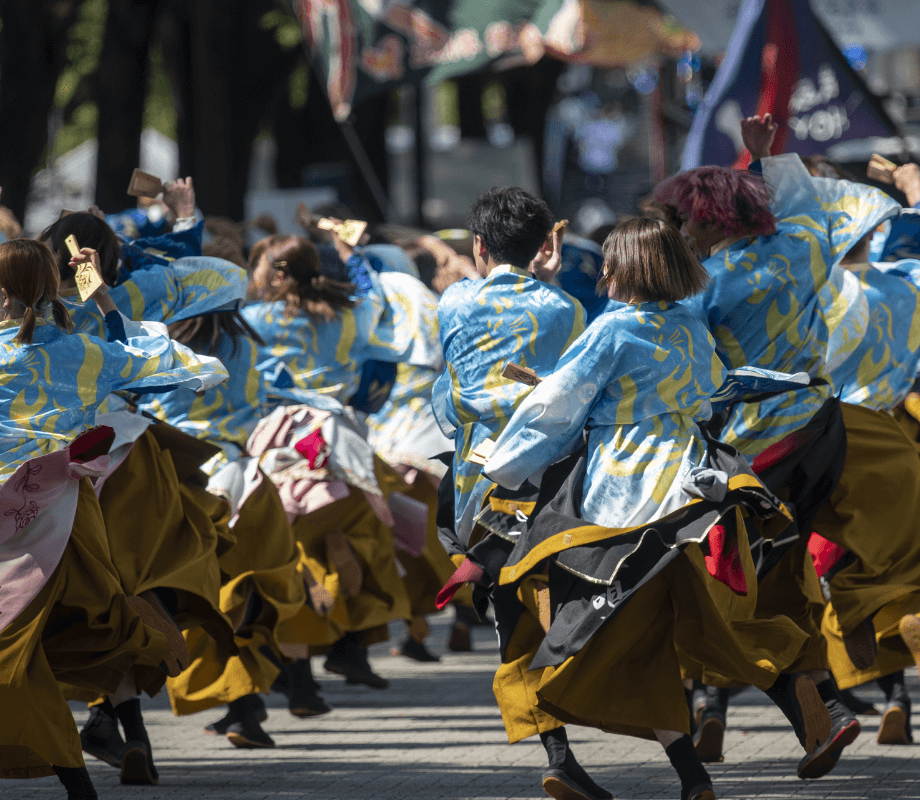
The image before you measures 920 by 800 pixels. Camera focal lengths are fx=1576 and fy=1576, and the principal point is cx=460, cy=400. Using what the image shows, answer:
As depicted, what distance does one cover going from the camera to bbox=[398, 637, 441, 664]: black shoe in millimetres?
8586

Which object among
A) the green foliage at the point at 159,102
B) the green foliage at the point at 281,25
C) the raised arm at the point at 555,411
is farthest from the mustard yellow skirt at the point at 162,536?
the green foliage at the point at 159,102

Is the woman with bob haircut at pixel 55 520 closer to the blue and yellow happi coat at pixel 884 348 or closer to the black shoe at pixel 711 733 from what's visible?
the black shoe at pixel 711 733

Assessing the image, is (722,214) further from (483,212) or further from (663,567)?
(663,567)

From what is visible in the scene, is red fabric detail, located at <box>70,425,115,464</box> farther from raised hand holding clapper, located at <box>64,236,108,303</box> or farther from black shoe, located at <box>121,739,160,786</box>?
black shoe, located at <box>121,739,160,786</box>

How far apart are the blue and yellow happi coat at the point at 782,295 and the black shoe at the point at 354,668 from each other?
2.63m

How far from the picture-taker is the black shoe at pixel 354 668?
7496mm

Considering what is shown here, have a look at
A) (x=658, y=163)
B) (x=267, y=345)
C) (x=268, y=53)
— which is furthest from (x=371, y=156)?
(x=267, y=345)

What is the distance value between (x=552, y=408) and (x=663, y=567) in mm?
570

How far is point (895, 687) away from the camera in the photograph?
602 cm

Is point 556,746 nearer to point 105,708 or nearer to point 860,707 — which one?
point 105,708

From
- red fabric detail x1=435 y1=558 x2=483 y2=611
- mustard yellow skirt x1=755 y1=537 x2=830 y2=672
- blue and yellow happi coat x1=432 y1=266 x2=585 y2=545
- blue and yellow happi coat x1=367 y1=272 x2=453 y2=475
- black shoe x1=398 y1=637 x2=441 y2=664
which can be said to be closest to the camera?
red fabric detail x1=435 y1=558 x2=483 y2=611

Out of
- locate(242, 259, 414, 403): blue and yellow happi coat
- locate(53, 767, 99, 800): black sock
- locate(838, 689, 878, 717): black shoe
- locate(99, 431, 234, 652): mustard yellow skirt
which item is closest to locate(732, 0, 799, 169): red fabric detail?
locate(242, 259, 414, 403): blue and yellow happi coat

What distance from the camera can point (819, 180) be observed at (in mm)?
5836

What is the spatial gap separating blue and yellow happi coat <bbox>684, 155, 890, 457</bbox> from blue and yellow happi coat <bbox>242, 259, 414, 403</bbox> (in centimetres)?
219
